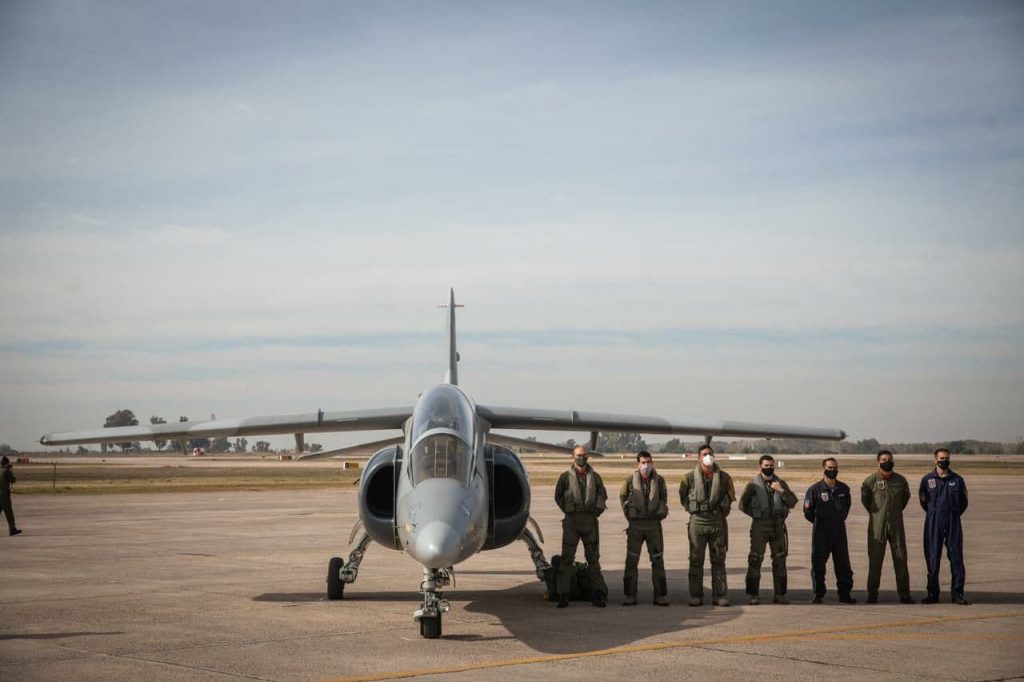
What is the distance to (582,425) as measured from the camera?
49.3 ft

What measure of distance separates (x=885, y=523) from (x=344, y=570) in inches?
273

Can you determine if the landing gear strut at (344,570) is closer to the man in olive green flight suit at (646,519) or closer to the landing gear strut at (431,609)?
the landing gear strut at (431,609)

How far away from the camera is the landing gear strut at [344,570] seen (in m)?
13.2

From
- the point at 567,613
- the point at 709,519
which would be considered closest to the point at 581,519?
the point at 567,613

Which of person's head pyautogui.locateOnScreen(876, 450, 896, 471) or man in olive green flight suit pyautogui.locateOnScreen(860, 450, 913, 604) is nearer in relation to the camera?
man in olive green flight suit pyautogui.locateOnScreen(860, 450, 913, 604)

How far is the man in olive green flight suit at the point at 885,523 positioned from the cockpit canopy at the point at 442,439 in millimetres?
5243

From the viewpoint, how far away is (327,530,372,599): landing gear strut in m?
13.2

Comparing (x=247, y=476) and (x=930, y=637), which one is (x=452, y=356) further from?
(x=247, y=476)

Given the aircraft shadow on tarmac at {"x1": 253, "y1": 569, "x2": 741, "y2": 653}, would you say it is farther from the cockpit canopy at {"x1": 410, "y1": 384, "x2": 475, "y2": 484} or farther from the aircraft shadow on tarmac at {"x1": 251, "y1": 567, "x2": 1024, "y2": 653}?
the cockpit canopy at {"x1": 410, "y1": 384, "x2": 475, "y2": 484}

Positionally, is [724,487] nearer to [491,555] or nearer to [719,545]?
[719,545]

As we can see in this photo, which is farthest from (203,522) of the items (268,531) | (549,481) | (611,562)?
(549,481)

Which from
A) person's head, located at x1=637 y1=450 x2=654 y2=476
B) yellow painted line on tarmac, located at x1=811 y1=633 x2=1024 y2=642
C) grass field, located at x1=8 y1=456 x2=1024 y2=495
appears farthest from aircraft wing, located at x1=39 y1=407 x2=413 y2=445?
grass field, located at x1=8 y1=456 x2=1024 y2=495

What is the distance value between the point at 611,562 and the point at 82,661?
10951 millimetres

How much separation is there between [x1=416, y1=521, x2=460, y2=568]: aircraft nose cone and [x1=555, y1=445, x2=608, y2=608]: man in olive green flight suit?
3059mm
